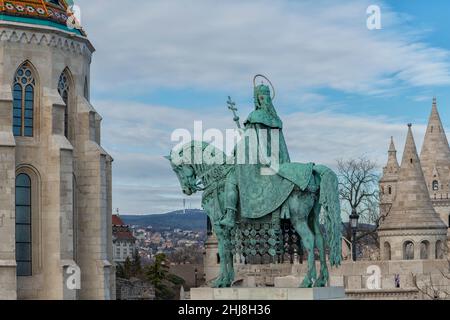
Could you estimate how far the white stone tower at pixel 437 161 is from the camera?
5516 cm

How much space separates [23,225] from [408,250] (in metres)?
14.4

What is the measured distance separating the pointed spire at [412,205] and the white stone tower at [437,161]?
19089mm

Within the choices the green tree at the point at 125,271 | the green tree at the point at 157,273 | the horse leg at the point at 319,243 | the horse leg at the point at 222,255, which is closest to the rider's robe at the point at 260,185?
the horse leg at the point at 222,255

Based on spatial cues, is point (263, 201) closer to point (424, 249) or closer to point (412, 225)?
point (412, 225)

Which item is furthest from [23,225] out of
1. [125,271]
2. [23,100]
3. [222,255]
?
[125,271]

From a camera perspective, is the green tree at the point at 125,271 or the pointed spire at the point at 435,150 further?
the green tree at the point at 125,271

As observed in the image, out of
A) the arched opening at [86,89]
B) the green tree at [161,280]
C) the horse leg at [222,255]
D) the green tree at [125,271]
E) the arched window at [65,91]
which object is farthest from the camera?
the green tree at [125,271]

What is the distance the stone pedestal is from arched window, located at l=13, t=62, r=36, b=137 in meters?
19.0

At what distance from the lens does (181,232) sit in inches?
5807

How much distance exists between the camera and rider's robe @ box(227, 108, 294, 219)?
53.5 feet

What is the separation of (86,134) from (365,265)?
1173 centimetres

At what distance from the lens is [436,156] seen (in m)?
56.4

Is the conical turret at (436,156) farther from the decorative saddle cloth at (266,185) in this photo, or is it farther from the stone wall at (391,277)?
the decorative saddle cloth at (266,185)

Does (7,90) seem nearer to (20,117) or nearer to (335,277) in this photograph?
(20,117)
